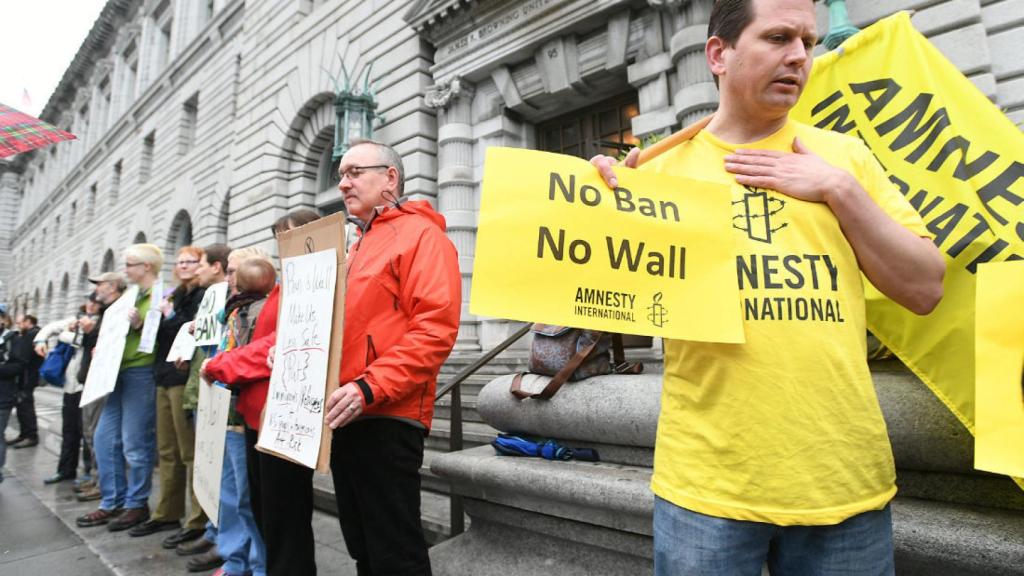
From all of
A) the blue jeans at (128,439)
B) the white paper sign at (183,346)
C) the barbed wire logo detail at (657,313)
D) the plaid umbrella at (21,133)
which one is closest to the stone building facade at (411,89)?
the barbed wire logo detail at (657,313)

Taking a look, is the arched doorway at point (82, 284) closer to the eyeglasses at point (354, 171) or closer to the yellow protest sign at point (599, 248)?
the eyeglasses at point (354, 171)

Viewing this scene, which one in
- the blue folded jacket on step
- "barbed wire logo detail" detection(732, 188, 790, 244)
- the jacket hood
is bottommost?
the blue folded jacket on step

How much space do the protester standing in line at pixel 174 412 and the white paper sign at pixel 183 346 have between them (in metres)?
0.19

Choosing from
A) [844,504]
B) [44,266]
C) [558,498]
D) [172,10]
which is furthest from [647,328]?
[44,266]

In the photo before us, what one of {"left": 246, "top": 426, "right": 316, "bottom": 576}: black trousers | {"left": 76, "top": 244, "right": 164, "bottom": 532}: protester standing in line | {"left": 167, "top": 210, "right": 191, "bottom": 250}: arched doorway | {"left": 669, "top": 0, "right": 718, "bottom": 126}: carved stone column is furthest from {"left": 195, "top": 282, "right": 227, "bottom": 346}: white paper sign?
{"left": 167, "top": 210, "right": 191, "bottom": 250}: arched doorway

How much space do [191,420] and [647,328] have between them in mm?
4322

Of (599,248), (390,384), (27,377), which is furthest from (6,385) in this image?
(599,248)

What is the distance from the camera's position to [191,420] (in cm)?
415

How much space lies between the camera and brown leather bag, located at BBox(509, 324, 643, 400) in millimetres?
2637

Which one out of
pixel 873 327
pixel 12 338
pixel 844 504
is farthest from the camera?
pixel 12 338

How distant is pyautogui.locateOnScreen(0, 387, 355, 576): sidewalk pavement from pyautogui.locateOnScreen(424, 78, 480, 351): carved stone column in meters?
4.88

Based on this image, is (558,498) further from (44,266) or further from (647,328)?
(44,266)

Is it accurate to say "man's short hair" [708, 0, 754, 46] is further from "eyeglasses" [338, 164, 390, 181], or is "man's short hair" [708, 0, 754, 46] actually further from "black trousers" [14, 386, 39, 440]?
"black trousers" [14, 386, 39, 440]

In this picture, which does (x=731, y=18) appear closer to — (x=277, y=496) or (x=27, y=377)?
(x=277, y=496)
